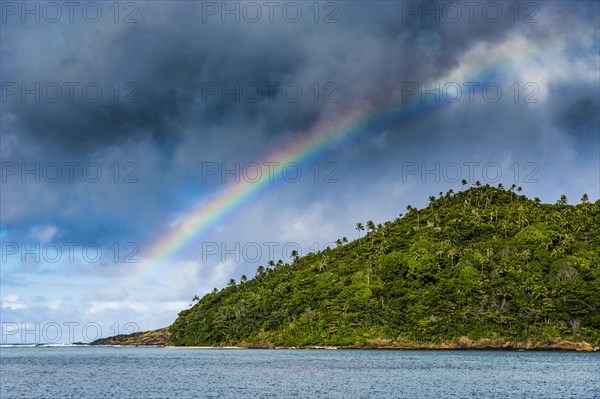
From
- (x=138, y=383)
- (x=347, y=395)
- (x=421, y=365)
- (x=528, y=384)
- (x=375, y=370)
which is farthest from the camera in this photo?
(x=421, y=365)

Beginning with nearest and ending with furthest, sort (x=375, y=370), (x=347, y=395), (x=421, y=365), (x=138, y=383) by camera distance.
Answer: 1. (x=347, y=395)
2. (x=138, y=383)
3. (x=375, y=370)
4. (x=421, y=365)

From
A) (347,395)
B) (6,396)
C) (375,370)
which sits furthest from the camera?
(375,370)

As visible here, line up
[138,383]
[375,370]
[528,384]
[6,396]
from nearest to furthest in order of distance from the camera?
[6,396]
[528,384]
[138,383]
[375,370]

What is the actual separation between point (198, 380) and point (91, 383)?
20.7m

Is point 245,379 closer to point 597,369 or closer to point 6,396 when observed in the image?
point 6,396

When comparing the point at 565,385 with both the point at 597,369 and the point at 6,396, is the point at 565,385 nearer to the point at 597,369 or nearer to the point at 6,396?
the point at 597,369

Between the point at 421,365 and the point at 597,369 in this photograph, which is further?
the point at 421,365

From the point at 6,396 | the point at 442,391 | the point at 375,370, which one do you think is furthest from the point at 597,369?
the point at 6,396

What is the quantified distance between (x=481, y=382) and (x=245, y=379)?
4429cm

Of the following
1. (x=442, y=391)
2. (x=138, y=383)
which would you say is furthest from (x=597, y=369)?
(x=138, y=383)

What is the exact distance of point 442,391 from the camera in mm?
91312

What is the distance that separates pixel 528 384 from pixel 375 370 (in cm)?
3798

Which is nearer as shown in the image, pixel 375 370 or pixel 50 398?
pixel 50 398

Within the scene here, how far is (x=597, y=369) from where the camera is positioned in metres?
132
